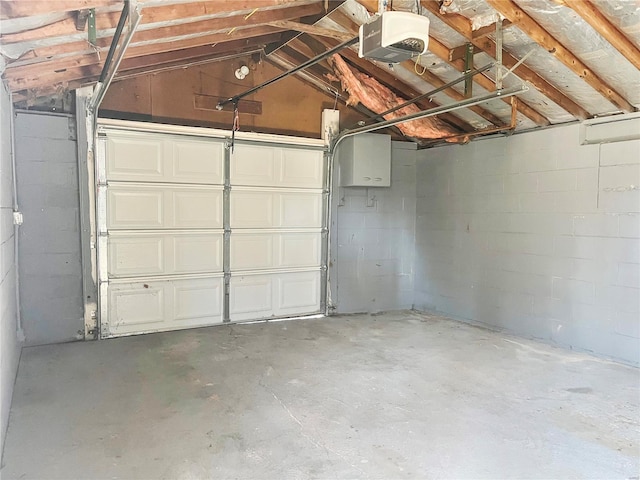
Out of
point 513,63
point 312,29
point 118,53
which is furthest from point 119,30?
point 513,63

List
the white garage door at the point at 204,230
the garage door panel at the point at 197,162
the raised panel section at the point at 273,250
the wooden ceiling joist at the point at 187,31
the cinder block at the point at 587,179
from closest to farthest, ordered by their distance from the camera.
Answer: the wooden ceiling joist at the point at 187,31
the cinder block at the point at 587,179
the white garage door at the point at 204,230
the garage door panel at the point at 197,162
the raised panel section at the point at 273,250

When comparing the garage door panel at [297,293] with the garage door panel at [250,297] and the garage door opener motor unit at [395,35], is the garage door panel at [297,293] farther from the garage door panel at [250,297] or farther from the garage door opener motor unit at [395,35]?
the garage door opener motor unit at [395,35]

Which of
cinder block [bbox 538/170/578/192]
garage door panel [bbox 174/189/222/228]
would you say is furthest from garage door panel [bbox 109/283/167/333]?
cinder block [bbox 538/170/578/192]

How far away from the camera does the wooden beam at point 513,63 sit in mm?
3424

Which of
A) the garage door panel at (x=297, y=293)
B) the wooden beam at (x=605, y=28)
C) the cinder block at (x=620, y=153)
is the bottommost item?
the garage door panel at (x=297, y=293)

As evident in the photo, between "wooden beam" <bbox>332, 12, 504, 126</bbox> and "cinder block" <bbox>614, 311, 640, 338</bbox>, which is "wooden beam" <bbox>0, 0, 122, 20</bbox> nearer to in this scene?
"wooden beam" <bbox>332, 12, 504, 126</bbox>

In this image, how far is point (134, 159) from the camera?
4.41 m

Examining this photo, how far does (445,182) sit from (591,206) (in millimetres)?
1872

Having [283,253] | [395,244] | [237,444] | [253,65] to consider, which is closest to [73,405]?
[237,444]

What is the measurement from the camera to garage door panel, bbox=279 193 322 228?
17.4 feet

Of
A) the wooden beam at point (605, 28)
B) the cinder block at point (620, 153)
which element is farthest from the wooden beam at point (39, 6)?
the cinder block at point (620, 153)

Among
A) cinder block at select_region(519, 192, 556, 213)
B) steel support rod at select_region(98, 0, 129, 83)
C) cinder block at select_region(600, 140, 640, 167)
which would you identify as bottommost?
cinder block at select_region(519, 192, 556, 213)

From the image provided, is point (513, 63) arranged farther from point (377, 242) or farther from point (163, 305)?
point (163, 305)

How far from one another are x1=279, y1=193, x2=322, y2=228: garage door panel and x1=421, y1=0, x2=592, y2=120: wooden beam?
2.52m
